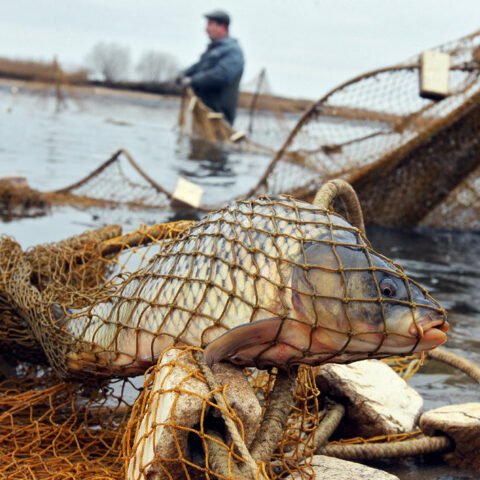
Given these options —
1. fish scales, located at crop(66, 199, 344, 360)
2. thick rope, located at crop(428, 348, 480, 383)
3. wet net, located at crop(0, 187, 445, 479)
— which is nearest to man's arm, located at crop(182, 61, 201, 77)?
thick rope, located at crop(428, 348, 480, 383)

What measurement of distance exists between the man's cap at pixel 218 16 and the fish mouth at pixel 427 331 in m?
13.3

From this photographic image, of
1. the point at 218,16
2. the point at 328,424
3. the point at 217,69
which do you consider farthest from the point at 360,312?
the point at 217,69

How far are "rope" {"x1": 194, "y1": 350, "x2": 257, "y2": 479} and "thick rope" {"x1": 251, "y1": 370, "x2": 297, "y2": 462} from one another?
0.59 feet

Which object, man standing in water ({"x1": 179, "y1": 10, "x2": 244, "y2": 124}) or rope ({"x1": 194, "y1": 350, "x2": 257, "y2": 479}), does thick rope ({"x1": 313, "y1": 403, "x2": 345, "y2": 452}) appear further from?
man standing in water ({"x1": 179, "y1": 10, "x2": 244, "y2": 124})

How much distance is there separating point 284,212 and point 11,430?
1516 millimetres

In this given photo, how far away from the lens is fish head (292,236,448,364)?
2652mm

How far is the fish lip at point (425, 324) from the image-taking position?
2.65m

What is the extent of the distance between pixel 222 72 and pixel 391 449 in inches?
532

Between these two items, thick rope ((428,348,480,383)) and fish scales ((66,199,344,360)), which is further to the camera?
thick rope ((428,348,480,383))

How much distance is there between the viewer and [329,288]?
2.67m

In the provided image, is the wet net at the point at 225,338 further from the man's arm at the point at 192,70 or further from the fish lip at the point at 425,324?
the man's arm at the point at 192,70

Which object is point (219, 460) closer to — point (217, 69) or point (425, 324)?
point (425, 324)

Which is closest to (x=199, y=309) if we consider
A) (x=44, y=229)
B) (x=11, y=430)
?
(x=11, y=430)

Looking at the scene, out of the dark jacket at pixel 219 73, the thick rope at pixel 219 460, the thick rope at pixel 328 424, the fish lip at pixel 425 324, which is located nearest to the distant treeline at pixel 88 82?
the dark jacket at pixel 219 73
